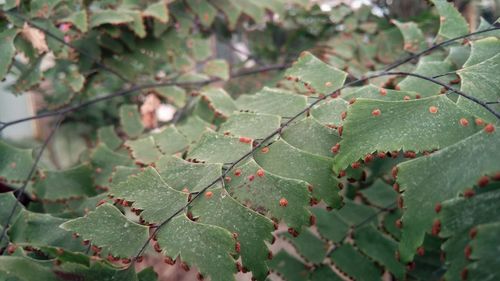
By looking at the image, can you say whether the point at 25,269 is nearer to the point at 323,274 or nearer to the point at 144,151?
the point at 144,151

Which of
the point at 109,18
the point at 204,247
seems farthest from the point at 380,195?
the point at 109,18

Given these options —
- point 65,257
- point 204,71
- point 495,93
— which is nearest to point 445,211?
point 495,93

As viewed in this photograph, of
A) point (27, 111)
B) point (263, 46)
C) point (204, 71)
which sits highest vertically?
point (204, 71)

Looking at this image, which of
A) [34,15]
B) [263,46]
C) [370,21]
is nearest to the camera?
[34,15]

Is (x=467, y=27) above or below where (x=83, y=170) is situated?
above

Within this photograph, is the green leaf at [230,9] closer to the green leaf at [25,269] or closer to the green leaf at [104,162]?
the green leaf at [104,162]

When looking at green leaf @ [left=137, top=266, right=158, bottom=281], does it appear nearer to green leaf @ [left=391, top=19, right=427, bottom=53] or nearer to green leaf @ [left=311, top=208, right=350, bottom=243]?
green leaf @ [left=311, top=208, right=350, bottom=243]

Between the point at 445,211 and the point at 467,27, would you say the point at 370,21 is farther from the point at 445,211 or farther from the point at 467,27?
the point at 445,211
